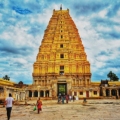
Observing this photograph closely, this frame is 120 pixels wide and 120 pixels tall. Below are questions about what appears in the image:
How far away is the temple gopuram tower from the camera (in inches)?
2386

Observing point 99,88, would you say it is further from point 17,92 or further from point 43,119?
point 43,119

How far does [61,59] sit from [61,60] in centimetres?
36

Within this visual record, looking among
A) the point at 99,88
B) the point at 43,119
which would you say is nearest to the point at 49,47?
the point at 99,88

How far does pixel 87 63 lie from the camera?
62.4 meters

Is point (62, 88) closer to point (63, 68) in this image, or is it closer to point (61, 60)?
point (63, 68)

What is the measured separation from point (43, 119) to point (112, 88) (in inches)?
1710

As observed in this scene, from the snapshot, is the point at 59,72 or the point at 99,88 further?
the point at 59,72

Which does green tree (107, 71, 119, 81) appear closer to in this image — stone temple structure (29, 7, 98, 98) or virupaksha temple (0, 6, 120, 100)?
virupaksha temple (0, 6, 120, 100)

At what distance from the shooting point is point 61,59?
206 ft

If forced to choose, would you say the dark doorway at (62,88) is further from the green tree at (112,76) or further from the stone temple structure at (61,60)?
the green tree at (112,76)

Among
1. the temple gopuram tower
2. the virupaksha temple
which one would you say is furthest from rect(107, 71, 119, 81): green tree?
the temple gopuram tower

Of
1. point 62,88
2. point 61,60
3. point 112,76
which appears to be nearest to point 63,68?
point 61,60

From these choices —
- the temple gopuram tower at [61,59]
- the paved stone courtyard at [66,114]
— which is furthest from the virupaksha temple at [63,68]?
the paved stone courtyard at [66,114]

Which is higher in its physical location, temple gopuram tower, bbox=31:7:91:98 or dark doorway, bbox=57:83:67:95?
temple gopuram tower, bbox=31:7:91:98
